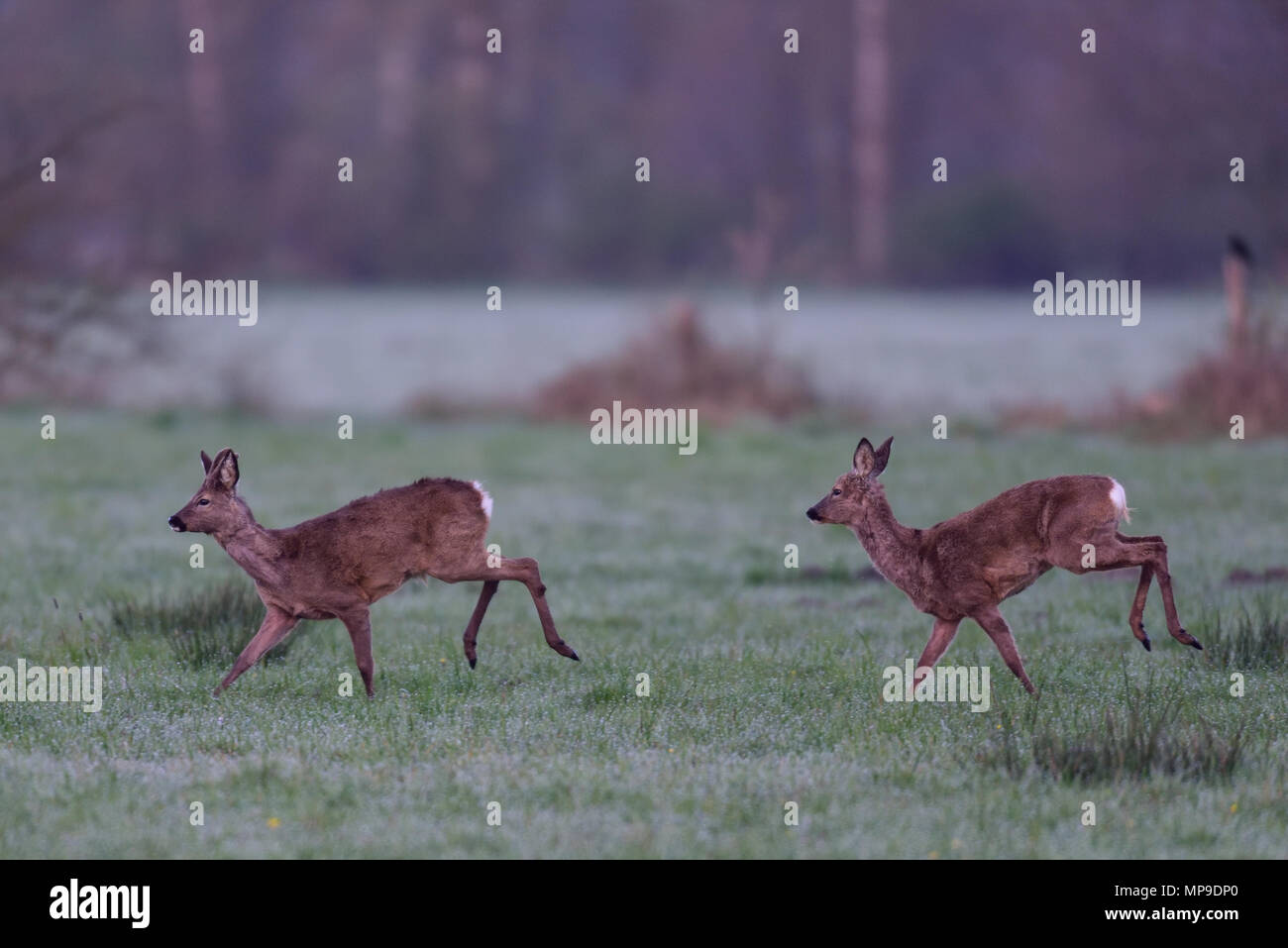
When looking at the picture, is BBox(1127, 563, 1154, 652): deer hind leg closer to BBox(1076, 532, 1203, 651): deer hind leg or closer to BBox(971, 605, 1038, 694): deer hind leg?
BBox(1076, 532, 1203, 651): deer hind leg

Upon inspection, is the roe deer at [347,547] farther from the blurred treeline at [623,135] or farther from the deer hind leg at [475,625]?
the blurred treeline at [623,135]

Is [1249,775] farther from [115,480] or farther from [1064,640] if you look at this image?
[115,480]

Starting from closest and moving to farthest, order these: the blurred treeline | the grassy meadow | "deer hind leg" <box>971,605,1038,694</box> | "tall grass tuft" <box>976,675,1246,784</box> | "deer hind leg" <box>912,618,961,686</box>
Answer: the grassy meadow, "tall grass tuft" <box>976,675,1246,784</box>, "deer hind leg" <box>971,605,1038,694</box>, "deer hind leg" <box>912,618,961,686</box>, the blurred treeline

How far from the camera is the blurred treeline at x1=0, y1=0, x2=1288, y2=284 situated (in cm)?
4597

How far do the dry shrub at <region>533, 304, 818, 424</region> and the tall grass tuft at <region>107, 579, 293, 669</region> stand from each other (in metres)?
12.9

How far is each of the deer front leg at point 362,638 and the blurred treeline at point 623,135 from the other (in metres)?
33.0

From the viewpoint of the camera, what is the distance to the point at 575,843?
21.7 feet

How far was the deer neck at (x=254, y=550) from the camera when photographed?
8.75 metres

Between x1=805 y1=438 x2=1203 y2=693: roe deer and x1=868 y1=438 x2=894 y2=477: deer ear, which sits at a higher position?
x1=868 y1=438 x2=894 y2=477: deer ear

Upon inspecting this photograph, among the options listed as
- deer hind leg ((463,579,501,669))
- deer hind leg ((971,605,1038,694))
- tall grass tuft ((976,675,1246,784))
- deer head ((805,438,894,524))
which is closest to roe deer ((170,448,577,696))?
deer hind leg ((463,579,501,669))

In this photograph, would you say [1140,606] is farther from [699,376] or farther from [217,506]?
[699,376]

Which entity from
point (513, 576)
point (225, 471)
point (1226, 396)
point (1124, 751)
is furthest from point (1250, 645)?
point (1226, 396)

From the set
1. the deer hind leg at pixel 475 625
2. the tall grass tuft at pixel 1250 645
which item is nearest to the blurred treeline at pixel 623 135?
the tall grass tuft at pixel 1250 645

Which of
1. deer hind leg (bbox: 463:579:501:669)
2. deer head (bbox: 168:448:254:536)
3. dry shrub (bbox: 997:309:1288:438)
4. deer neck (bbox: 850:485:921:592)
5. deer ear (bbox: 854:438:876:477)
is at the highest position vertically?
dry shrub (bbox: 997:309:1288:438)
